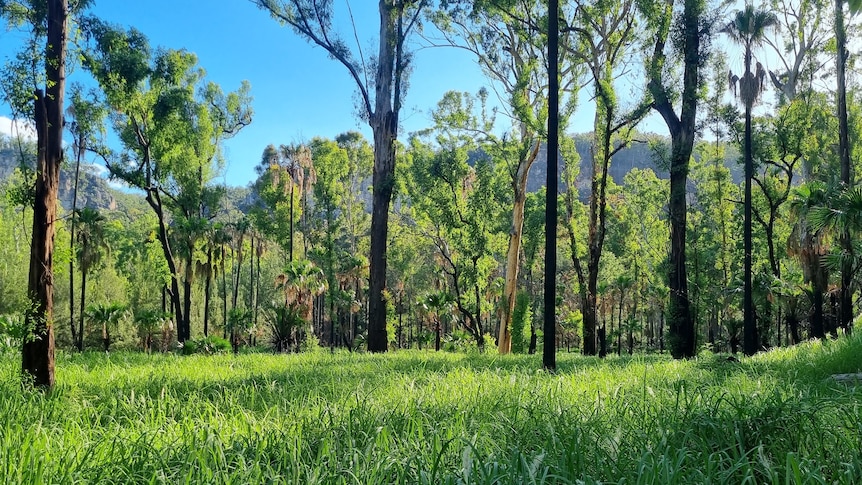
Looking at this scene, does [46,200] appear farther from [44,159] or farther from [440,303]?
[440,303]

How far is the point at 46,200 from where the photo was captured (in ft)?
19.3

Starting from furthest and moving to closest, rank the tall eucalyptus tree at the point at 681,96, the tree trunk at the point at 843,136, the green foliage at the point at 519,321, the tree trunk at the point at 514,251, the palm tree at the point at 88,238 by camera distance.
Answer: the palm tree at the point at 88,238 → the green foliage at the point at 519,321 → the tree trunk at the point at 514,251 → the tree trunk at the point at 843,136 → the tall eucalyptus tree at the point at 681,96

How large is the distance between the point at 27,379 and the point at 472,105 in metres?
15.1

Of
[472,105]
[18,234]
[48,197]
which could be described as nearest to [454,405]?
[48,197]

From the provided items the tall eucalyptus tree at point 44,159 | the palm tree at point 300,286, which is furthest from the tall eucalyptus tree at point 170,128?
the palm tree at point 300,286

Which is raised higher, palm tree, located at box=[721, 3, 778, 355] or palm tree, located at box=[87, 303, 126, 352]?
palm tree, located at box=[721, 3, 778, 355]

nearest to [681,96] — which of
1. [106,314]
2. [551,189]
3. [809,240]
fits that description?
[809,240]

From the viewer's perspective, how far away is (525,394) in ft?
16.0

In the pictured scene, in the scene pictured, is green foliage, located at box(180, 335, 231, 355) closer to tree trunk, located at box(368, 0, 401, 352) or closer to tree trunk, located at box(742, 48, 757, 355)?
tree trunk, located at box(368, 0, 401, 352)

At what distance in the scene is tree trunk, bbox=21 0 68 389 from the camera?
19.2ft

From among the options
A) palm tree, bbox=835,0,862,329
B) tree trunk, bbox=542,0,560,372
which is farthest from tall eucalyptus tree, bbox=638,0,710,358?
tree trunk, bbox=542,0,560,372

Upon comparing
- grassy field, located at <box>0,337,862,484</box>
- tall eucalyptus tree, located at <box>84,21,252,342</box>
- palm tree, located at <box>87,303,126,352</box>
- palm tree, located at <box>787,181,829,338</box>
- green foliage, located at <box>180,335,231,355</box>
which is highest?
tall eucalyptus tree, located at <box>84,21,252,342</box>

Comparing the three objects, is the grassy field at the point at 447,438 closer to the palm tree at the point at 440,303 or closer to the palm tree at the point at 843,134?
the palm tree at the point at 843,134

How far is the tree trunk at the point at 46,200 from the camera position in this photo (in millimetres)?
5859
